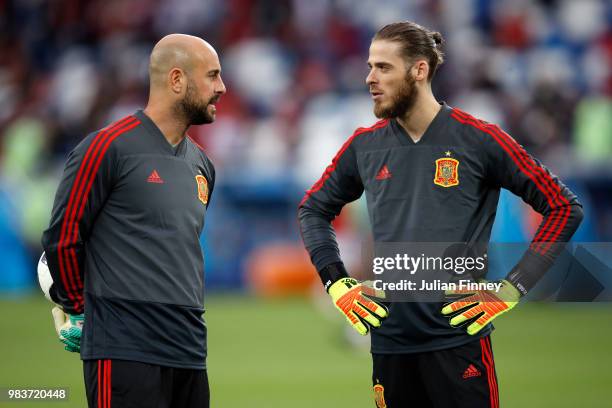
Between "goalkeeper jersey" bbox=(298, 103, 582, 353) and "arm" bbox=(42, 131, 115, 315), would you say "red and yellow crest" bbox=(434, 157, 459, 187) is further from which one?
"arm" bbox=(42, 131, 115, 315)

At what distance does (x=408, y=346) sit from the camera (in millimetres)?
4816

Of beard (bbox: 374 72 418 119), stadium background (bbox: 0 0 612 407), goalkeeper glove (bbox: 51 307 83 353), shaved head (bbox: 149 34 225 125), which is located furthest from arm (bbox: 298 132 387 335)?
stadium background (bbox: 0 0 612 407)

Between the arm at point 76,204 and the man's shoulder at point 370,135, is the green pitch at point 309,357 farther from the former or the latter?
the arm at point 76,204

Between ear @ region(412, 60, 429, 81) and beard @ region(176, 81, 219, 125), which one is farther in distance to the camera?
ear @ region(412, 60, 429, 81)

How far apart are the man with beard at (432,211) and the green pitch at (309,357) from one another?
3998 mm

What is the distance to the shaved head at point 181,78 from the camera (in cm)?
483

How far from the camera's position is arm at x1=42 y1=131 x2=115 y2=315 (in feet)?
14.8

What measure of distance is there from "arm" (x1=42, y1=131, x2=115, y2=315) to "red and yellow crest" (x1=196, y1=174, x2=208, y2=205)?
18.4 inches

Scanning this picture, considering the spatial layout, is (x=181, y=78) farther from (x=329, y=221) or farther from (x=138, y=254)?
(x=329, y=221)

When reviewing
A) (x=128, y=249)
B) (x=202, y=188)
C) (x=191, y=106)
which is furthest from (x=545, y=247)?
(x=128, y=249)

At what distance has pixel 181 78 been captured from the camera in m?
4.83

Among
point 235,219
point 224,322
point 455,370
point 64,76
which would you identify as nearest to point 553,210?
point 455,370

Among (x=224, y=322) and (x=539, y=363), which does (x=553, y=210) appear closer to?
(x=539, y=363)

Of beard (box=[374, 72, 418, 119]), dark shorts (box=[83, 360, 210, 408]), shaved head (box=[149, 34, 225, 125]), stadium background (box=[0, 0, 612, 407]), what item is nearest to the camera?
dark shorts (box=[83, 360, 210, 408])
